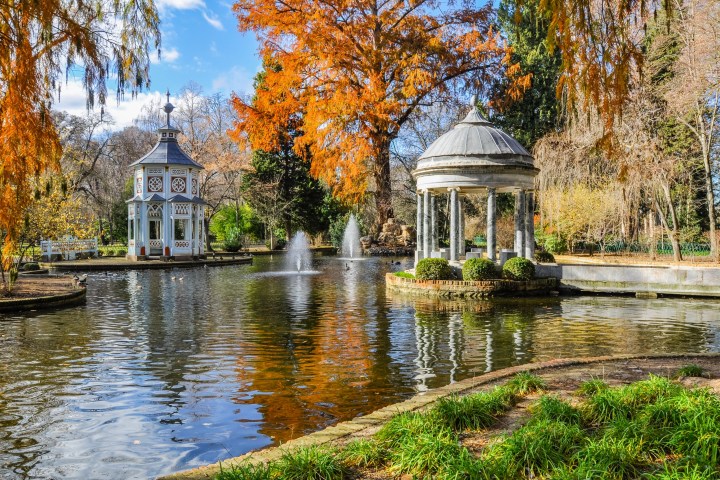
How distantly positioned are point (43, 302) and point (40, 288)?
268 centimetres

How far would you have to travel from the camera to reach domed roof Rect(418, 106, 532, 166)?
21138 millimetres

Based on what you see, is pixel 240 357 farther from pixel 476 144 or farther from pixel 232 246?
pixel 232 246

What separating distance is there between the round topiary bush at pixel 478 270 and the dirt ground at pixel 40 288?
12.0 m

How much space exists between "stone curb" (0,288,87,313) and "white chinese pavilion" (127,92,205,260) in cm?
1811

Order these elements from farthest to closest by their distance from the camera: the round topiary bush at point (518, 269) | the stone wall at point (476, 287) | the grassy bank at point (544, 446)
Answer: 1. the round topiary bush at point (518, 269)
2. the stone wall at point (476, 287)
3. the grassy bank at point (544, 446)

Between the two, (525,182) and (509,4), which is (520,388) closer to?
(525,182)

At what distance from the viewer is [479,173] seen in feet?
69.1

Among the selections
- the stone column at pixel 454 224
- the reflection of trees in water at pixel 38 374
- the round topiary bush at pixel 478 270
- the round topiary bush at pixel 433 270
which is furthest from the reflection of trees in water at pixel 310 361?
the stone column at pixel 454 224

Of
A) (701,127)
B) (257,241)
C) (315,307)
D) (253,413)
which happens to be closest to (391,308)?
(315,307)

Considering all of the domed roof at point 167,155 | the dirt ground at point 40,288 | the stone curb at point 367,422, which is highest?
the domed roof at point 167,155

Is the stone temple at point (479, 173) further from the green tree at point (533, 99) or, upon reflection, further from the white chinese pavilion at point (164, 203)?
the green tree at point (533, 99)

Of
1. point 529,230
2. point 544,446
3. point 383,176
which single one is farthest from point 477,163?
point 544,446

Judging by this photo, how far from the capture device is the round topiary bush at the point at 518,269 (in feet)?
63.3

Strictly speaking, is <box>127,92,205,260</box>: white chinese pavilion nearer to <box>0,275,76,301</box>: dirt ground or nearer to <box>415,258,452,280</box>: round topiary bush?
<box>0,275,76,301</box>: dirt ground
